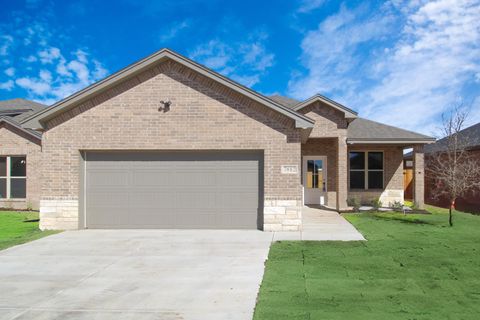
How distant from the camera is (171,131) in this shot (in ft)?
38.5

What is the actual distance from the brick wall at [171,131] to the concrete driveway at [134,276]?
1.43 meters

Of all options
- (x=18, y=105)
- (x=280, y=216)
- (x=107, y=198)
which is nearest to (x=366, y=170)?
(x=280, y=216)

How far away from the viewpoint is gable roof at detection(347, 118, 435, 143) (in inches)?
661

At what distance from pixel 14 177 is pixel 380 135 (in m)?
17.3

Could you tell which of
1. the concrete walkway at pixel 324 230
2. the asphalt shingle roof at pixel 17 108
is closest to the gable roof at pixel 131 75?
the concrete walkway at pixel 324 230

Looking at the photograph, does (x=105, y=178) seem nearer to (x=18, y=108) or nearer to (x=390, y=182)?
(x=390, y=182)

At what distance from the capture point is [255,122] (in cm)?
1152

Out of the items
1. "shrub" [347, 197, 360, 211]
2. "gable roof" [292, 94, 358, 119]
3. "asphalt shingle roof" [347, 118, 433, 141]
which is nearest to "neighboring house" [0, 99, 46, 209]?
"gable roof" [292, 94, 358, 119]

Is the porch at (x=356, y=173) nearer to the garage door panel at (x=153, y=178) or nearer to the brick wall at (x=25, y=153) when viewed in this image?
the garage door panel at (x=153, y=178)

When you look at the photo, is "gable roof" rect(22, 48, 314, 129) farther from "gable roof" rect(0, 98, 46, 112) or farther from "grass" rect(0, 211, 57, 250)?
"gable roof" rect(0, 98, 46, 112)

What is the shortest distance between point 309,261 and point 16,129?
1580cm

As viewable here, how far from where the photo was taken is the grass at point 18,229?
415 inches

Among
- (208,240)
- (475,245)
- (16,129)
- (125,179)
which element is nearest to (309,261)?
(208,240)

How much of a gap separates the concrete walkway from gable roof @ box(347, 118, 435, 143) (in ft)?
13.2
